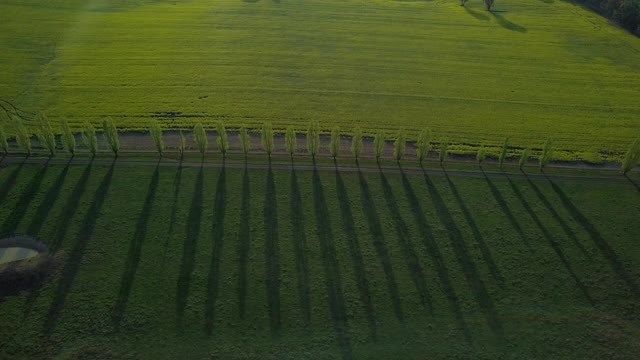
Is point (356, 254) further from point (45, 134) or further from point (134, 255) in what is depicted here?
point (45, 134)

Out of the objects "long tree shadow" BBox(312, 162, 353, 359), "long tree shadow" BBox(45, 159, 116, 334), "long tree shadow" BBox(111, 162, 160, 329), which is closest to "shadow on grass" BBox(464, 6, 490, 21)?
"long tree shadow" BBox(312, 162, 353, 359)

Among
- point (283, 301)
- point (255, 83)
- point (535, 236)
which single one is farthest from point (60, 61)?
point (535, 236)

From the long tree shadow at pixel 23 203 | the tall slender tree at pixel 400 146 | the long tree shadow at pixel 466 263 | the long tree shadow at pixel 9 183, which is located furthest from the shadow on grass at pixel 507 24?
the long tree shadow at pixel 9 183

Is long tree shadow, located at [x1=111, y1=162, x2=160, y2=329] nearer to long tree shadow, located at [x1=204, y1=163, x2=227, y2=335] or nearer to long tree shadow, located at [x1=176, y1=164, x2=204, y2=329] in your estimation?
long tree shadow, located at [x1=176, y1=164, x2=204, y2=329]

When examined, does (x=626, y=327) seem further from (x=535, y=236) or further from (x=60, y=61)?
(x=60, y=61)

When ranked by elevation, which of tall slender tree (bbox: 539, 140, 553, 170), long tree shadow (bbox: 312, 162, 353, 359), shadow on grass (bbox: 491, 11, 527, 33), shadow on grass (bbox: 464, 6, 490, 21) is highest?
tall slender tree (bbox: 539, 140, 553, 170)

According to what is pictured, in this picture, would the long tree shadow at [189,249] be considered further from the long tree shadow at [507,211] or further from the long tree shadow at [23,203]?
the long tree shadow at [507,211]

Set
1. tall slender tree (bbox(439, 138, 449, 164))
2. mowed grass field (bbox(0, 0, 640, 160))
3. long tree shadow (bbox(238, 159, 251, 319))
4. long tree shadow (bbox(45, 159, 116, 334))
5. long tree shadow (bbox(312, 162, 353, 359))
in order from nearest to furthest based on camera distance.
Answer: long tree shadow (bbox(312, 162, 353, 359))
long tree shadow (bbox(45, 159, 116, 334))
long tree shadow (bbox(238, 159, 251, 319))
tall slender tree (bbox(439, 138, 449, 164))
mowed grass field (bbox(0, 0, 640, 160))
